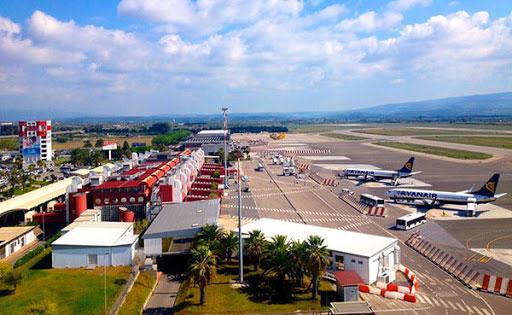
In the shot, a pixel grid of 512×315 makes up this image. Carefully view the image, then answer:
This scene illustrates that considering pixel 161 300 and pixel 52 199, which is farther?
pixel 52 199

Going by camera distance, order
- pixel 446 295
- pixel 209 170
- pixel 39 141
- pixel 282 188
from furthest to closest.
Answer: pixel 39 141 < pixel 209 170 < pixel 282 188 < pixel 446 295

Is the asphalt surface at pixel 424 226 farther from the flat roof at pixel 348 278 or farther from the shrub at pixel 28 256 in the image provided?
the shrub at pixel 28 256

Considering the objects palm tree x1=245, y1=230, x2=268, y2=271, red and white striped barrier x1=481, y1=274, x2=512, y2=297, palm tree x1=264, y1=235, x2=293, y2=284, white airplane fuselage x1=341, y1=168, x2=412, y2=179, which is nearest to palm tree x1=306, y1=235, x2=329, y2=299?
palm tree x1=264, y1=235, x2=293, y2=284

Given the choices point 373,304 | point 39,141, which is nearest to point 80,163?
point 39,141

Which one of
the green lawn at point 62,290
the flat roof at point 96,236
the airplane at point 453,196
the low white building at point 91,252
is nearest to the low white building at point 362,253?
the low white building at point 91,252

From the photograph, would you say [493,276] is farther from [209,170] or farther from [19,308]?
[209,170]
